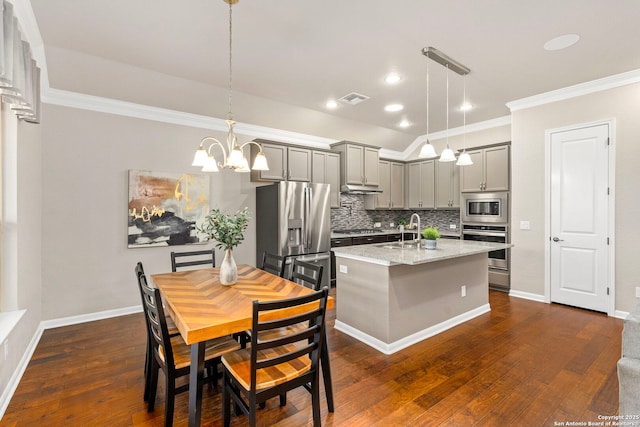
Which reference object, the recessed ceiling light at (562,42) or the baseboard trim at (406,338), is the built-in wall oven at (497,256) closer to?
the baseboard trim at (406,338)

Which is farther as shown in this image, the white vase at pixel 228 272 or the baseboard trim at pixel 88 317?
the baseboard trim at pixel 88 317

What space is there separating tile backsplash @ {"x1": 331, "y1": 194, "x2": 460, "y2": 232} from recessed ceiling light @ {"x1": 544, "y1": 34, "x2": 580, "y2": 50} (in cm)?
355

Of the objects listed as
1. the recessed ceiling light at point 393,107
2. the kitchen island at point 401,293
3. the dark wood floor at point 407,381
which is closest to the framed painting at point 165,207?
the dark wood floor at point 407,381

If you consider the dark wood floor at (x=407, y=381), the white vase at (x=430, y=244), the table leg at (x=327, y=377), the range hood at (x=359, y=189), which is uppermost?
the range hood at (x=359, y=189)

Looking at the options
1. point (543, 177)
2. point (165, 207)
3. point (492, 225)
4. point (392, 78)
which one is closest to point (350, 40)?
point (392, 78)

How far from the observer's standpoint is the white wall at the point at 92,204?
3.52 m

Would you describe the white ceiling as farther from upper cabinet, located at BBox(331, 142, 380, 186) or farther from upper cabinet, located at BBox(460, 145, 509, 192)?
upper cabinet, located at BBox(331, 142, 380, 186)

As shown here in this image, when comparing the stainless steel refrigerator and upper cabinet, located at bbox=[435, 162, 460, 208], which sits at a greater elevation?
upper cabinet, located at bbox=[435, 162, 460, 208]

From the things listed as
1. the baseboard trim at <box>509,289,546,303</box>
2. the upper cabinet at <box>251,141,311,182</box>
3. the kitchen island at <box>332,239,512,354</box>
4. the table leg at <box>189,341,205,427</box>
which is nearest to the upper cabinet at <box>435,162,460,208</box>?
the baseboard trim at <box>509,289,546,303</box>

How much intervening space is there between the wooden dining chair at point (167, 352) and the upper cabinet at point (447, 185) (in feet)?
16.3

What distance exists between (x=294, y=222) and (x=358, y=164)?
1916 millimetres

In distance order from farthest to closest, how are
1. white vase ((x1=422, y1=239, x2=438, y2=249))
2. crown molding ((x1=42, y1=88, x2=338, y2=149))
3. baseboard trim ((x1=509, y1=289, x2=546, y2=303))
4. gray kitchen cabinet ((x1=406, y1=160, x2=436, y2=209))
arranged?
gray kitchen cabinet ((x1=406, y1=160, x2=436, y2=209)) < baseboard trim ((x1=509, y1=289, x2=546, y2=303)) < crown molding ((x1=42, y1=88, x2=338, y2=149)) < white vase ((x1=422, y1=239, x2=438, y2=249))

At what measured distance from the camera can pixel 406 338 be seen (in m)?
3.07

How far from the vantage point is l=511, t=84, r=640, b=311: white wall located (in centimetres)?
367
